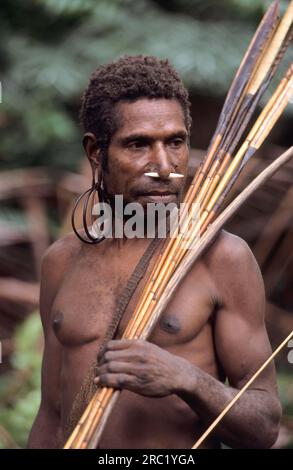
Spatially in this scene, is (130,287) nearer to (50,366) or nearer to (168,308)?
(168,308)

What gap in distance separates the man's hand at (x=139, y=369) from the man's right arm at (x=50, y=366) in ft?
1.57

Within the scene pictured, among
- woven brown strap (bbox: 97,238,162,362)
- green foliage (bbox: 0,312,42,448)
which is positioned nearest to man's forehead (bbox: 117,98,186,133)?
woven brown strap (bbox: 97,238,162,362)

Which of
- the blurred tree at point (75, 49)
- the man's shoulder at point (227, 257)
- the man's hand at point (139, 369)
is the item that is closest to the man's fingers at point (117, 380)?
the man's hand at point (139, 369)

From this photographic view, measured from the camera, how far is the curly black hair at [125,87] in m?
2.60

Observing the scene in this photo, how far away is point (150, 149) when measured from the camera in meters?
2.56

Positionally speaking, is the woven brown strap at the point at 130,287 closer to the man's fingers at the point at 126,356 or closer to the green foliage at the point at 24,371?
the man's fingers at the point at 126,356

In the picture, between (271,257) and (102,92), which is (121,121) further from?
(271,257)

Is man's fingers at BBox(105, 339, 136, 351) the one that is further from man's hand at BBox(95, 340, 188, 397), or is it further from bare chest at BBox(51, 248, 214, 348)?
bare chest at BBox(51, 248, 214, 348)

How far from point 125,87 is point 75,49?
3899mm

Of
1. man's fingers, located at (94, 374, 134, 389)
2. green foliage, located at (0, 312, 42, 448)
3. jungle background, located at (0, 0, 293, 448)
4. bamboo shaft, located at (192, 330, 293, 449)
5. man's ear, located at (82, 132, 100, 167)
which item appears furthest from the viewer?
jungle background, located at (0, 0, 293, 448)

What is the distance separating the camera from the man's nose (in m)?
2.52

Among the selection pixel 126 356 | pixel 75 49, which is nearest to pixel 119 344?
pixel 126 356

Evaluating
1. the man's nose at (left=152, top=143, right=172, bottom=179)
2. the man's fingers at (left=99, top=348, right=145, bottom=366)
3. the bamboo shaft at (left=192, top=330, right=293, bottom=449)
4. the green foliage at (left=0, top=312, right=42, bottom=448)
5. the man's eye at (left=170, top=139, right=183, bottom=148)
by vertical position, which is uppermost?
the man's eye at (left=170, top=139, right=183, bottom=148)
